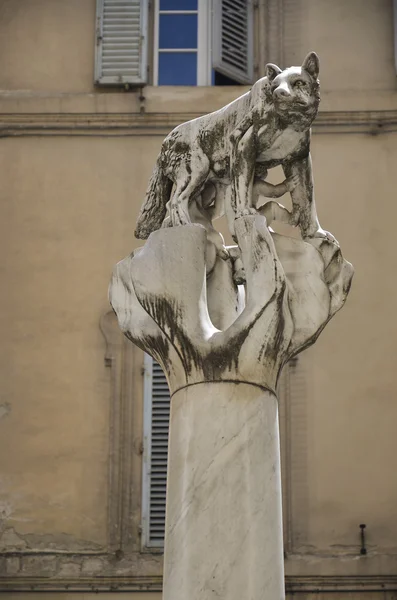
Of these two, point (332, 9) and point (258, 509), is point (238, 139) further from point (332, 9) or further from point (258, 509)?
point (332, 9)

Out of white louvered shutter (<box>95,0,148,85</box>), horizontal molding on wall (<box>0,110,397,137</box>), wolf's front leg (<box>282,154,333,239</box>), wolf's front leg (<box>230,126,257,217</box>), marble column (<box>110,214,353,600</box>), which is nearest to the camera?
marble column (<box>110,214,353,600</box>)

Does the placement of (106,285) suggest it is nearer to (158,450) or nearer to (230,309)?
(158,450)

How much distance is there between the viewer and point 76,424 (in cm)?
1545

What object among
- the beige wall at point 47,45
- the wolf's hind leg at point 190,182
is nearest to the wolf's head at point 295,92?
the wolf's hind leg at point 190,182

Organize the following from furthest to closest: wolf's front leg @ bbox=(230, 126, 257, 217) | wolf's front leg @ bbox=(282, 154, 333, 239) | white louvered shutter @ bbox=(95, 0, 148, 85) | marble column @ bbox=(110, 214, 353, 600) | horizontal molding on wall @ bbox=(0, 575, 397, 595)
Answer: white louvered shutter @ bbox=(95, 0, 148, 85) → horizontal molding on wall @ bbox=(0, 575, 397, 595) → wolf's front leg @ bbox=(282, 154, 333, 239) → wolf's front leg @ bbox=(230, 126, 257, 217) → marble column @ bbox=(110, 214, 353, 600)

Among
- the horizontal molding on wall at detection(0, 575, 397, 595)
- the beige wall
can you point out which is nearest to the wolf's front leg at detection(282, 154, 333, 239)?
the horizontal molding on wall at detection(0, 575, 397, 595)

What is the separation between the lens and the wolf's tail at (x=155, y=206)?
895cm

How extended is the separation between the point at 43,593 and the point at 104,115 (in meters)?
4.72

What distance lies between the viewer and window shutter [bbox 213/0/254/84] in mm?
16891

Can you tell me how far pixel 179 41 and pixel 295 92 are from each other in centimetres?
891

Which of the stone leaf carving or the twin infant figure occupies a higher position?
the twin infant figure

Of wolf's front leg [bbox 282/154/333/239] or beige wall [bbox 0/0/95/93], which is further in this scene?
beige wall [bbox 0/0/95/93]

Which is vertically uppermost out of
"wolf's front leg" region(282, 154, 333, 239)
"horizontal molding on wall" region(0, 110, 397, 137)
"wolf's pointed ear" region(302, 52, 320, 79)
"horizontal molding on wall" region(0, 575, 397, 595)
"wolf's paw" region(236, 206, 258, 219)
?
"horizontal molding on wall" region(0, 110, 397, 137)

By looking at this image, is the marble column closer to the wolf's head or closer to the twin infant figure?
the twin infant figure
